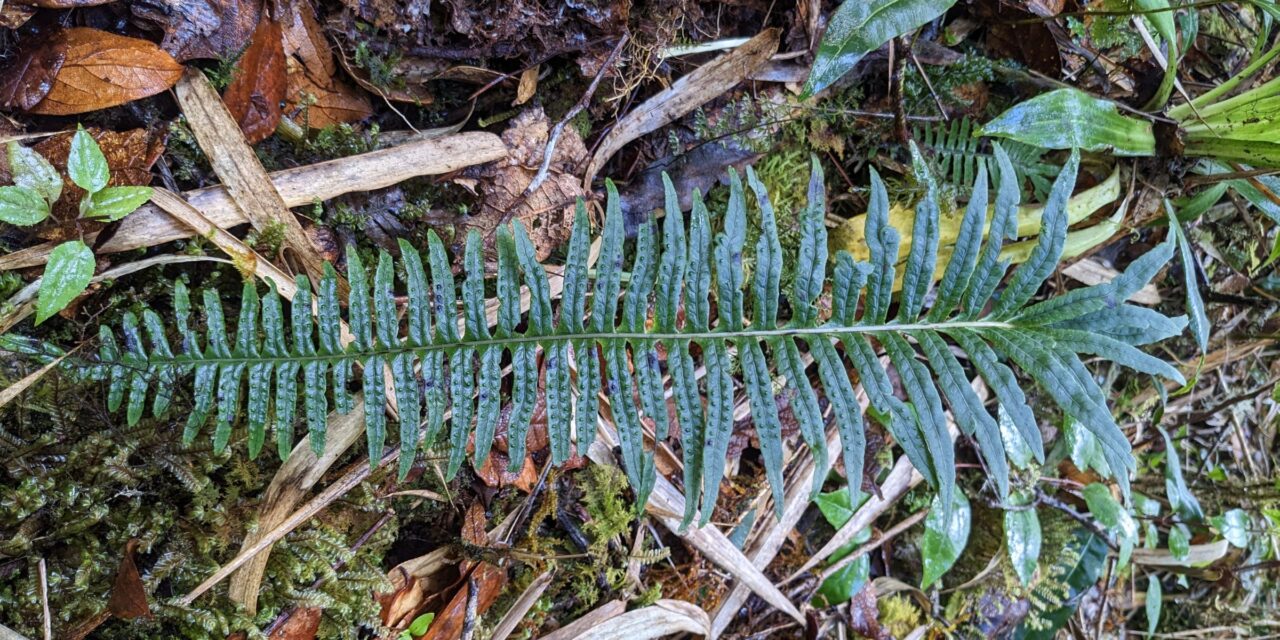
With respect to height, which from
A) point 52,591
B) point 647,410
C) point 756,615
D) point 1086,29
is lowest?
point 756,615

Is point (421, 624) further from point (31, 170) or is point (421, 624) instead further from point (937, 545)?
point (937, 545)

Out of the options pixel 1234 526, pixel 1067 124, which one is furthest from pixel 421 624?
pixel 1234 526

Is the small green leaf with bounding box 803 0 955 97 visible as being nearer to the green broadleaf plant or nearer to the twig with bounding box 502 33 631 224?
the twig with bounding box 502 33 631 224

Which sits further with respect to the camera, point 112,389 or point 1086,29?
point 1086,29

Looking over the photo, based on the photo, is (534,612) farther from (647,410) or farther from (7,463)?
(7,463)

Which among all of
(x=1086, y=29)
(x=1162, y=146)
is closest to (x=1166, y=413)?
(x=1162, y=146)
